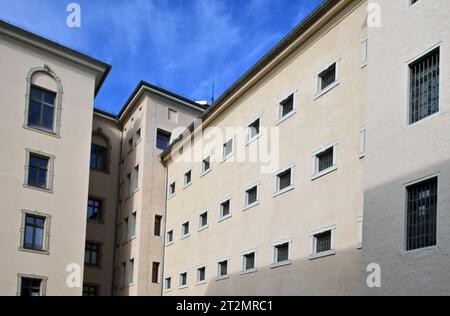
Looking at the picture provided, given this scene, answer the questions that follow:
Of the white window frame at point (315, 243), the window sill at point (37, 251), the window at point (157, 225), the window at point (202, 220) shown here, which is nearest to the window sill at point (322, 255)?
the white window frame at point (315, 243)

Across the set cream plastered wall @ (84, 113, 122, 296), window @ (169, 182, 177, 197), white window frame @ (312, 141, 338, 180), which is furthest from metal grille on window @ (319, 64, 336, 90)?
cream plastered wall @ (84, 113, 122, 296)

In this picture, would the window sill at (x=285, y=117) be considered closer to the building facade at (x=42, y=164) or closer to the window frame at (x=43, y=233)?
the building facade at (x=42, y=164)

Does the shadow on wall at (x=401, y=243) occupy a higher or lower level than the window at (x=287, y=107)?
lower

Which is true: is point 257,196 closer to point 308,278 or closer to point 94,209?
point 308,278

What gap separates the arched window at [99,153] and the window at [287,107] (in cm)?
2050

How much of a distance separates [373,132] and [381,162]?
101 cm

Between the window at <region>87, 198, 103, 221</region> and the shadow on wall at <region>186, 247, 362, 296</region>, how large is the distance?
1653 cm

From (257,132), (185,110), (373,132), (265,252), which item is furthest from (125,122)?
(373,132)

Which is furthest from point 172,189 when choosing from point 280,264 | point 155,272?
point 280,264

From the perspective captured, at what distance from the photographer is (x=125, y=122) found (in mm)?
43375

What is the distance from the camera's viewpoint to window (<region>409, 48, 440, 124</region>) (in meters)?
14.6

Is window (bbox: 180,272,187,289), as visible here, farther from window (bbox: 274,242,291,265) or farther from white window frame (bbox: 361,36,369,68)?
white window frame (bbox: 361,36,369,68)

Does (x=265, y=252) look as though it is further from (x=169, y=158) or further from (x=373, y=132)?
(x=169, y=158)

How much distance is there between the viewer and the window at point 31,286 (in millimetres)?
30234
